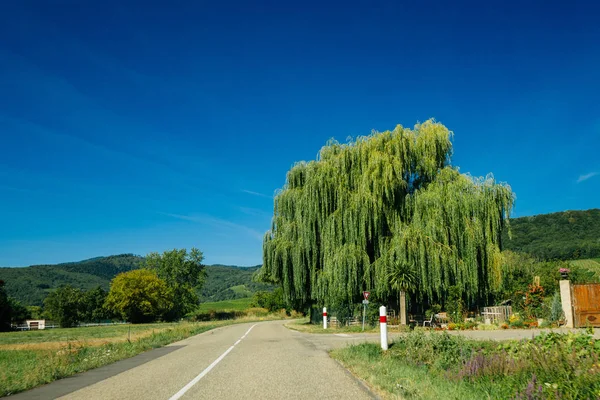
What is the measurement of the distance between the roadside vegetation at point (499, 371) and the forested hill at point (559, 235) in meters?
67.9

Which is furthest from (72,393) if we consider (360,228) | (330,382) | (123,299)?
(123,299)

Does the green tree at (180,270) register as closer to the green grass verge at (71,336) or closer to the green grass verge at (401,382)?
the green grass verge at (71,336)

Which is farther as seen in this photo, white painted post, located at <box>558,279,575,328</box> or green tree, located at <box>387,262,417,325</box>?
green tree, located at <box>387,262,417,325</box>

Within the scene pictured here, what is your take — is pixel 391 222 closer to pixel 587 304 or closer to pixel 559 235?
pixel 587 304

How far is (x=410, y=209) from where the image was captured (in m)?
25.7

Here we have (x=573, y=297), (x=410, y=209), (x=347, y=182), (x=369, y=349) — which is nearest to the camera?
(x=369, y=349)

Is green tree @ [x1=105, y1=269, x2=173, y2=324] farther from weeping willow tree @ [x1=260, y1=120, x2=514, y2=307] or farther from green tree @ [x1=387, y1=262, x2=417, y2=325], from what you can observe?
green tree @ [x1=387, y1=262, x2=417, y2=325]

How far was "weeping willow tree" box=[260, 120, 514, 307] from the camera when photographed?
23.8 m

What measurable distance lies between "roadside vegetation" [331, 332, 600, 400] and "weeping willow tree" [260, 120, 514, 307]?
14.4 metres

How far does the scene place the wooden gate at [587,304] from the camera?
842 inches

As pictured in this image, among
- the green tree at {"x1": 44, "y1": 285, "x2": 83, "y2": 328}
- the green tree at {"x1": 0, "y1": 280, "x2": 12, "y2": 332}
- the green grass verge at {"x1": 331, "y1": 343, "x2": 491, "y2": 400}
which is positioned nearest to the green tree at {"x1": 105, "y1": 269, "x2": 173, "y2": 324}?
the green tree at {"x1": 0, "y1": 280, "x2": 12, "y2": 332}

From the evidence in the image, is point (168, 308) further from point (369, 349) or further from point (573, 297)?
point (369, 349)

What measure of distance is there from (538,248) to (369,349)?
75.6m

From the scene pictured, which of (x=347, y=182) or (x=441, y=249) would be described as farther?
(x=347, y=182)
